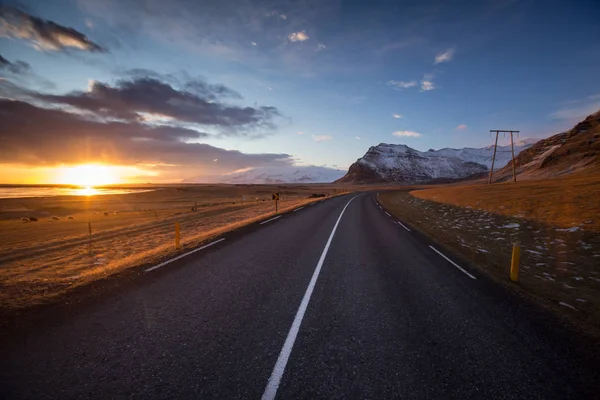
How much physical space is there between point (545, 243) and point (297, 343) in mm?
13111

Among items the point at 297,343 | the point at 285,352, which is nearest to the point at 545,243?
the point at 297,343

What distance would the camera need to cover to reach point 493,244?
12.1 metres

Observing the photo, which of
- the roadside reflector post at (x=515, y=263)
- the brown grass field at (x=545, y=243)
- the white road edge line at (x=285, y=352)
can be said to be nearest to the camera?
the white road edge line at (x=285, y=352)

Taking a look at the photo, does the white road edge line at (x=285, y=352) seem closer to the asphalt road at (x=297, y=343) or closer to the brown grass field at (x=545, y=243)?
the asphalt road at (x=297, y=343)

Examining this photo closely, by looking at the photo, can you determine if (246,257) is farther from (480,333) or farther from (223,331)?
(480,333)

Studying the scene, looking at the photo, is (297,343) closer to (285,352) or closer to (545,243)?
(285,352)

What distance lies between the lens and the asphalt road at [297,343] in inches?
125

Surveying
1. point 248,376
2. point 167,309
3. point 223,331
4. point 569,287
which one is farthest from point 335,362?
point 569,287

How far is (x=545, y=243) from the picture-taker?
1152cm

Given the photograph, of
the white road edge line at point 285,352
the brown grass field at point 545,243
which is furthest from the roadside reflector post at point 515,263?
the white road edge line at point 285,352

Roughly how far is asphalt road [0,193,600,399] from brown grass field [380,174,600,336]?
136 cm

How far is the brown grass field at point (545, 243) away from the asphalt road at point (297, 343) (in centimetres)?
136

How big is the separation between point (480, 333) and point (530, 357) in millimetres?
697

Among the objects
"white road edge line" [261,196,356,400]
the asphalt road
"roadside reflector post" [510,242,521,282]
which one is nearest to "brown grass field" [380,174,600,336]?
"roadside reflector post" [510,242,521,282]
